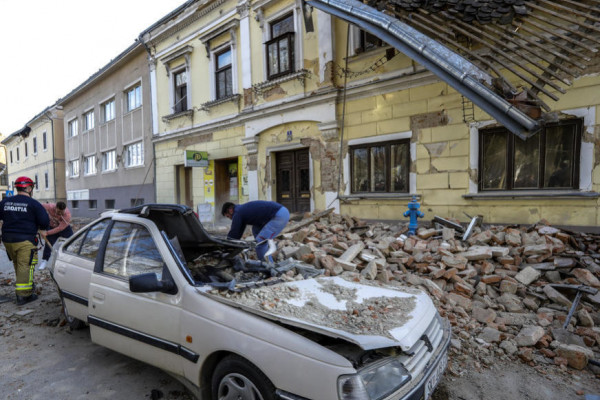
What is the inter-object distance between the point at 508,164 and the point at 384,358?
5.74 m

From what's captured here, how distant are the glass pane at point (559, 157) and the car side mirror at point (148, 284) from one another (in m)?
6.50

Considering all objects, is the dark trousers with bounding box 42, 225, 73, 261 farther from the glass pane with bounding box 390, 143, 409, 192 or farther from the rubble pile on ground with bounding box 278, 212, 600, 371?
the glass pane with bounding box 390, 143, 409, 192

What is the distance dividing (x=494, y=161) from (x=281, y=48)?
6414mm

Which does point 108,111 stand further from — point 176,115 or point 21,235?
point 21,235

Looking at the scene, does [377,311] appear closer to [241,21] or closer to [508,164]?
[508,164]

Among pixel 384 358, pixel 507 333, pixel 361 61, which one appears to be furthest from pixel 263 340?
pixel 361 61

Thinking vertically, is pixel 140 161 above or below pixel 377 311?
above

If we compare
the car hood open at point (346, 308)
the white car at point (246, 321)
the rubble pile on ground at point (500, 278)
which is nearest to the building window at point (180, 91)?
the rubble pile on ground at point (500, 278)

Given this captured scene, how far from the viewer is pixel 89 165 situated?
1948 cm

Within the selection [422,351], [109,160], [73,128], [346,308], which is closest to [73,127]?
[73,128]

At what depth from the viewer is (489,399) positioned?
2.50m

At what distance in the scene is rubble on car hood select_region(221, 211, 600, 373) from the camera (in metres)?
3.13

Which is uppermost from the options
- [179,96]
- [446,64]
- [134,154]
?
[179,96]

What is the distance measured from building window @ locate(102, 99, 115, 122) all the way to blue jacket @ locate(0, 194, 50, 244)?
14.0 m
